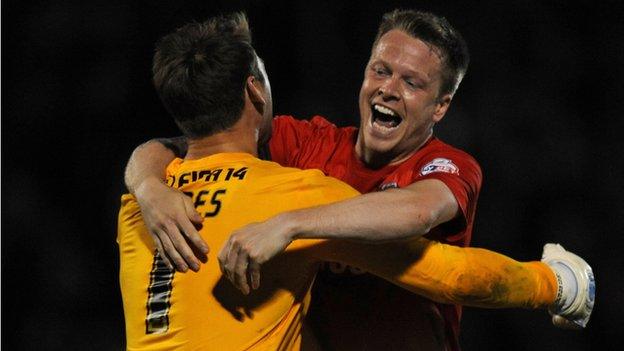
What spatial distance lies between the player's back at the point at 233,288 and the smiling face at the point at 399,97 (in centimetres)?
64

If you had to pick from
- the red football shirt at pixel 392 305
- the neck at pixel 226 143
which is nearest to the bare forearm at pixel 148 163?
the neck at pixel 226 143

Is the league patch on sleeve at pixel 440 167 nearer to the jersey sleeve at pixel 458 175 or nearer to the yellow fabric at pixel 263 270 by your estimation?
the jersey sleeve at pixel 458 175

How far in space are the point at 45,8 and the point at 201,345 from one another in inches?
124

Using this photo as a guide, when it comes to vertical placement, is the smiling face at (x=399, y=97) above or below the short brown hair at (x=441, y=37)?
below

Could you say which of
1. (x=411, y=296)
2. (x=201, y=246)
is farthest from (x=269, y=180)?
(x=411, y=296)

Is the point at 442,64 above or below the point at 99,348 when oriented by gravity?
above

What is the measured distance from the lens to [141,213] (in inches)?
92.8

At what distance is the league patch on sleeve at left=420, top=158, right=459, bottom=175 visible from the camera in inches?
98.6

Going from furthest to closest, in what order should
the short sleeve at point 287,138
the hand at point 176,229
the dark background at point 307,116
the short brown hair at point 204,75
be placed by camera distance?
the dark background at point 307,116
the short sleeve at point 287,138
the short brown hair at point 204,75
the hand at point 176,229

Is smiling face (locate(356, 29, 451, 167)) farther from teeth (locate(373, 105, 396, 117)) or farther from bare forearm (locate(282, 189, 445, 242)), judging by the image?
bare forearm (locate(282, 189, 445, 242))

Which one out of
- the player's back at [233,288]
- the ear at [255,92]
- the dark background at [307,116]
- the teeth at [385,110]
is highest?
the ear at [255,92]

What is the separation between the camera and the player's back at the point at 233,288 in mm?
2176

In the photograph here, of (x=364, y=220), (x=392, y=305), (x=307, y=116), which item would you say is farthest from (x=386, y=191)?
(x=307, y=116)

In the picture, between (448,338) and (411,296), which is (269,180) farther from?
(448,338)
